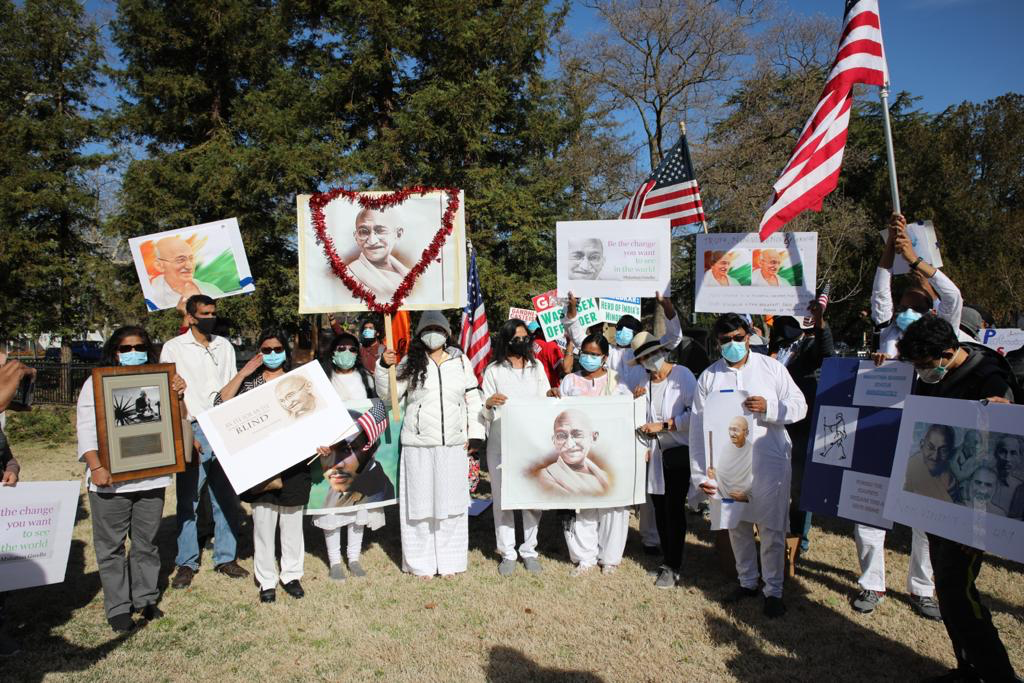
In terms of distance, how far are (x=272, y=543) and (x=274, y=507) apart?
1.07 ft

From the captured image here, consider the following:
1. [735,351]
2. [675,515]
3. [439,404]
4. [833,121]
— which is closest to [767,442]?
[735,351]

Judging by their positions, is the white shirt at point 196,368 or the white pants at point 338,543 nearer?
the white shirt at point 196,368

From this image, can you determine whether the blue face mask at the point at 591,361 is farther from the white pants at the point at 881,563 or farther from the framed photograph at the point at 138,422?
the framed photograph at the point at 138,422

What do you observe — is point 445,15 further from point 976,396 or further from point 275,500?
point 976,396

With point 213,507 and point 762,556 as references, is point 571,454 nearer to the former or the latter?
point 762,556

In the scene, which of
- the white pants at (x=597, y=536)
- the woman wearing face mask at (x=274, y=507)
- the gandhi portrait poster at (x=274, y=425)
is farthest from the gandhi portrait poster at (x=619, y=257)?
the woman wearing face mask at (x=274, y=507)

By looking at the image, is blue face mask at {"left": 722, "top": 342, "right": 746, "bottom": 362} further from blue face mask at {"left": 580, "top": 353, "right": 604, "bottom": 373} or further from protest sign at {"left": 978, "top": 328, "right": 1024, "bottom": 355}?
protest sign at {"left": 978, "top": 328, "right": 1024, "bottom": 355}

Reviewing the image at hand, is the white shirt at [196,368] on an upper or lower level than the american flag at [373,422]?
upper

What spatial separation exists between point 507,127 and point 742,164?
30.4ft

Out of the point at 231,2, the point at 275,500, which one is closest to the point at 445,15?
the point at 231,2

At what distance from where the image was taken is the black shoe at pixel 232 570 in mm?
6500

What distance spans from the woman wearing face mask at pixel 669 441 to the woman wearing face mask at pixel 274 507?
315cm

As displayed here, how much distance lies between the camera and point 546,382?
6.82 meters

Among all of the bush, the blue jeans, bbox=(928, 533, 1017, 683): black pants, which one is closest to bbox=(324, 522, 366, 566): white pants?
the blue jeans
